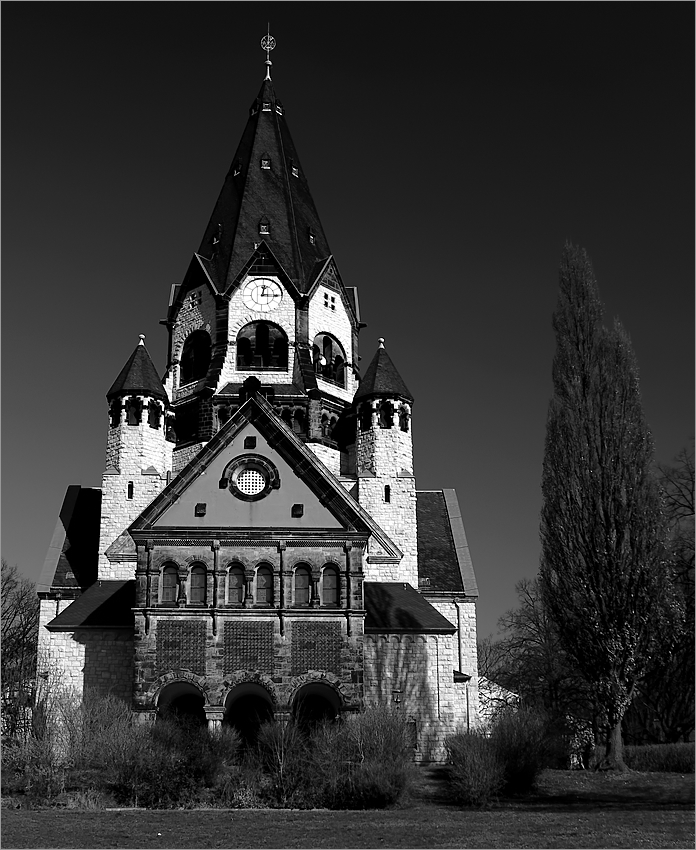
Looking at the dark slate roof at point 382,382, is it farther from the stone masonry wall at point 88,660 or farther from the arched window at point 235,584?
the stone masonry wall at point 88,660

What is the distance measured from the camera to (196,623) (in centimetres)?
3528

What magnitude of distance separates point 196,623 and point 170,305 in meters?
20.8

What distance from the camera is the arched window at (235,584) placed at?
117 ft

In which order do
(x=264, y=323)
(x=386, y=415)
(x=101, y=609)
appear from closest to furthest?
(x=101, y=609) → (x=386, y=415) → (x=264, y=323)

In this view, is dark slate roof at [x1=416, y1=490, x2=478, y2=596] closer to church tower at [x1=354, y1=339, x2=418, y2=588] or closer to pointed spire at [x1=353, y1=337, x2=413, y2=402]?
church tower at [x1=354, y1=339, x2=418, y2=588]

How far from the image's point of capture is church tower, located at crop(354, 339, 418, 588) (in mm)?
43375

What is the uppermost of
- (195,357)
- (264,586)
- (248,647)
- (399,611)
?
(195,357)

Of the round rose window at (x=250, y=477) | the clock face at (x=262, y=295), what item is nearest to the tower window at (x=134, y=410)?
the clock face at (x=262, y=295)

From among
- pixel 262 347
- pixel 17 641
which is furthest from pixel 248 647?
pixel 17 641

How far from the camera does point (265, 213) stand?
5219 cm

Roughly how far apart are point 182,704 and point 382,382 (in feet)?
52.2

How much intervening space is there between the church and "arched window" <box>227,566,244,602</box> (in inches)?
2.1

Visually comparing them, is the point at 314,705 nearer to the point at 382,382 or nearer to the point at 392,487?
the point at 392,487

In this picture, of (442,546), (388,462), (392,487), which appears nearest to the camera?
(392,487)
